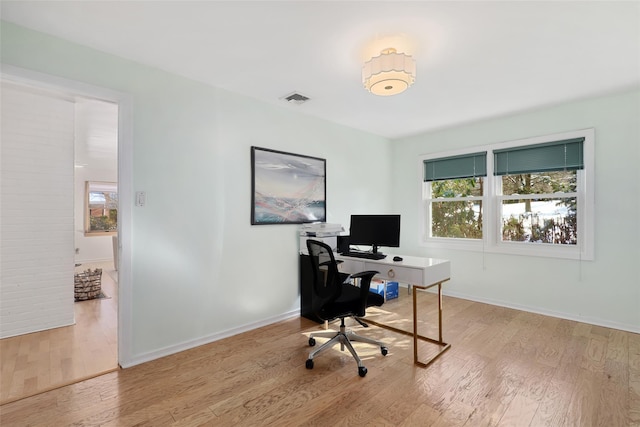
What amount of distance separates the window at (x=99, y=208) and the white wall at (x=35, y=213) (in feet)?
16.0

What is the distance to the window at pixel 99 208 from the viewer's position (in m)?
7.23

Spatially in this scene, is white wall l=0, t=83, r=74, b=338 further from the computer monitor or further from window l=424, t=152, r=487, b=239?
window l=424, t=152, r=487, b=239

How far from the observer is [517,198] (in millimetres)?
3770

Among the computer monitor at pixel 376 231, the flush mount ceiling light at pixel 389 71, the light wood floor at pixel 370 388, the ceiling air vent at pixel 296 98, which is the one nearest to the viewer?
the light wood floor at pixel 370 388

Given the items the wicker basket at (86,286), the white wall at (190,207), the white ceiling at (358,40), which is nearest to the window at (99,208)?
the wicker basket at (86,286)

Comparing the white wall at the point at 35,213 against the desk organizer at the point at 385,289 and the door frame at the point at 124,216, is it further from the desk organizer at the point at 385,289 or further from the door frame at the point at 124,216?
the desk organizer at the point at 385,289

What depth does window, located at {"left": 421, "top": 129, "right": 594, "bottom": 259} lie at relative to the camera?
333 centimetres

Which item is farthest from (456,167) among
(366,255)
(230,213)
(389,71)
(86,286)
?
(86,286)

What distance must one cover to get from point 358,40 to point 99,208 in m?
7.96

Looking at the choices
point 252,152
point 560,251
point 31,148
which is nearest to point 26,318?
point 31,148

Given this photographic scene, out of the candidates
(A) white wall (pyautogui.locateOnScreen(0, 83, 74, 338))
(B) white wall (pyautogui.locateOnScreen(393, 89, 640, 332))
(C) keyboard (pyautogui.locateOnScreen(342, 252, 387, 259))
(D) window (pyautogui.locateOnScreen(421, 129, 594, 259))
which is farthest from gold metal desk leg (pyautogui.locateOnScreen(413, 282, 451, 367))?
(A) white wall (pyautogui.locateOnScreen(0, 83, 74, 338))

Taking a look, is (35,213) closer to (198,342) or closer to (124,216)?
(124,216)

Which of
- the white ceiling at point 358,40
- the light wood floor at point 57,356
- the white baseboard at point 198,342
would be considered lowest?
the light wood floor at point 57,356

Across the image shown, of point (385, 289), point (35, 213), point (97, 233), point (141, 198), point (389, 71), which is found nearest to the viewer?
point (389, 71)
